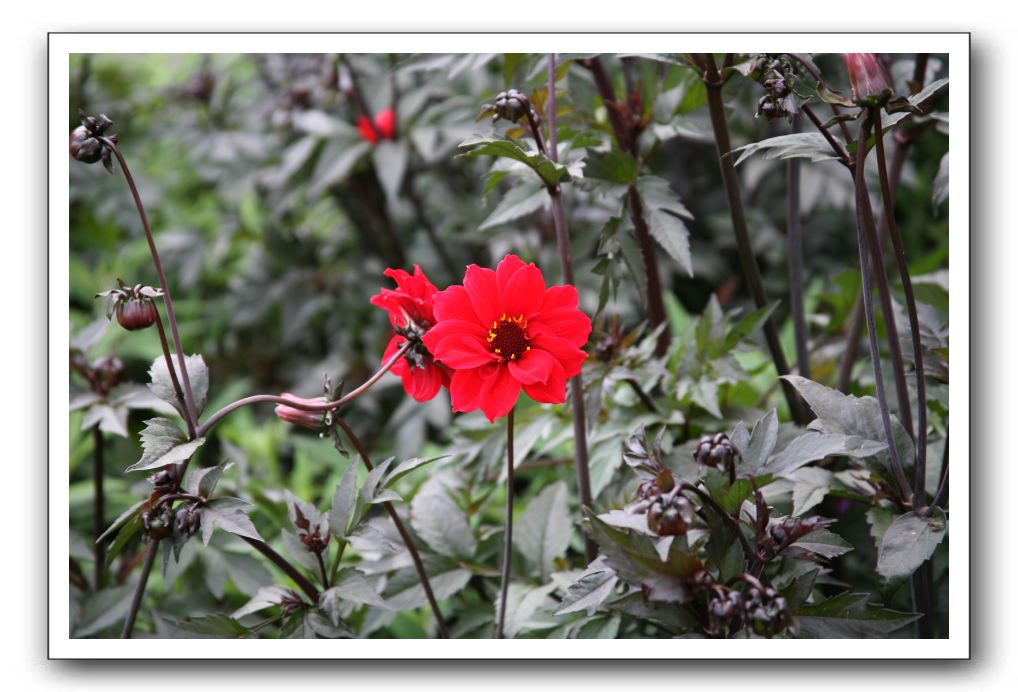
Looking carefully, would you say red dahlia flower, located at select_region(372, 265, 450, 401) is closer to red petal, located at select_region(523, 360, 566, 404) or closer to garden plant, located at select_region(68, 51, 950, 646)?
garden plant, located at select_region(68, 51, 950, 646)

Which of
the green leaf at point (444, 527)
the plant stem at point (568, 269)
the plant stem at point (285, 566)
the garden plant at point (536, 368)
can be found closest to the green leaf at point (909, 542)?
the garden plant at point (536, 368)

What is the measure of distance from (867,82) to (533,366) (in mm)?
463

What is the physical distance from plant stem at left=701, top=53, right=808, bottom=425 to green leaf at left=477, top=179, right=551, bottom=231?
243 millimetres

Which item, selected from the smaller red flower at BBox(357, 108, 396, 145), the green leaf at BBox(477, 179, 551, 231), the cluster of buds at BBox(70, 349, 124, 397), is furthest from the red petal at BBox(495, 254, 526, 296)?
the smaller red flower at BBox(357, 108, 396, 145)

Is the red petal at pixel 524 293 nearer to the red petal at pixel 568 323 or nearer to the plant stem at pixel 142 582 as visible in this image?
the red petal at pixel 568 323

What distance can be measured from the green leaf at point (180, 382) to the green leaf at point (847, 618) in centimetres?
70

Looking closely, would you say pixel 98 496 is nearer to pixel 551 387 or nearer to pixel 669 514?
pixel 551 387

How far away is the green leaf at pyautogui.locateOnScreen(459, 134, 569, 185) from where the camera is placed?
0.95 meters

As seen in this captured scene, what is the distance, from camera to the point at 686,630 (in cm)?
96

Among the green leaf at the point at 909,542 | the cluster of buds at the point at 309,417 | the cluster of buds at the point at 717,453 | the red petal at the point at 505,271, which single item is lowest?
the green leaf at the point at 909,542

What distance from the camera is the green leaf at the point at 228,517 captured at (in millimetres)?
921
